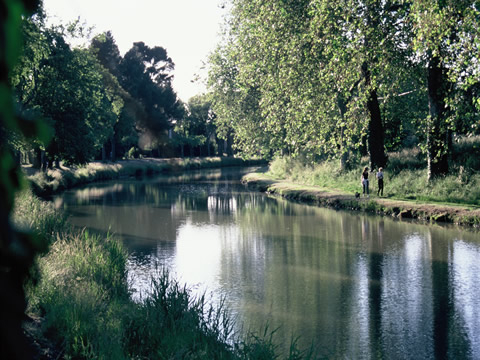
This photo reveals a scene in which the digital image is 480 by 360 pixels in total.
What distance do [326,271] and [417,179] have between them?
608 inches

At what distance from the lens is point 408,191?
28.7 meters

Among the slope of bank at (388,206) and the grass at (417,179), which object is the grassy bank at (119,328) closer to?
the grass at (417,179)

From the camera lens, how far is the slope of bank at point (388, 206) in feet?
74.1

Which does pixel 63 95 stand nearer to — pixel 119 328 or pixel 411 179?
pixel 411 179

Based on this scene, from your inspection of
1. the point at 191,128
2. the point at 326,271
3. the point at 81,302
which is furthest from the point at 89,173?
the point at 81,302

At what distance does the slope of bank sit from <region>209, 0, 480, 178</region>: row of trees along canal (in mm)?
2726

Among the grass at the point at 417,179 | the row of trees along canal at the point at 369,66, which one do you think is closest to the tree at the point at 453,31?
the row of trees along canal at the point at 369,66

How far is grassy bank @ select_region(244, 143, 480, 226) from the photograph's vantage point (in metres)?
24.0

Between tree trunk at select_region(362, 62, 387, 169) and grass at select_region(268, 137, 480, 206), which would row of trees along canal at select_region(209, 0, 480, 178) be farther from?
grass at select_region(268, 137, 480, 206)

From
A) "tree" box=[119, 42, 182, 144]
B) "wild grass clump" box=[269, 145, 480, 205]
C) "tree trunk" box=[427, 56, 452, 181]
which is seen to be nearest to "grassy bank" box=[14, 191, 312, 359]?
"tree" box=[119, 42, 182, 144]

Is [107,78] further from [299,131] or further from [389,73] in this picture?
[299,131]

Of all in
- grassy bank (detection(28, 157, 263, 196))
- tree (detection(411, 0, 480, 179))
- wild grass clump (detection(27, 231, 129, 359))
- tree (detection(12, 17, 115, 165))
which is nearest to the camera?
wild grass clump (detection(27, 231, 129, 359))

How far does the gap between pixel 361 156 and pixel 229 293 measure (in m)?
28.6

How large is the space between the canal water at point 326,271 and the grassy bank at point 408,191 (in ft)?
4.64
